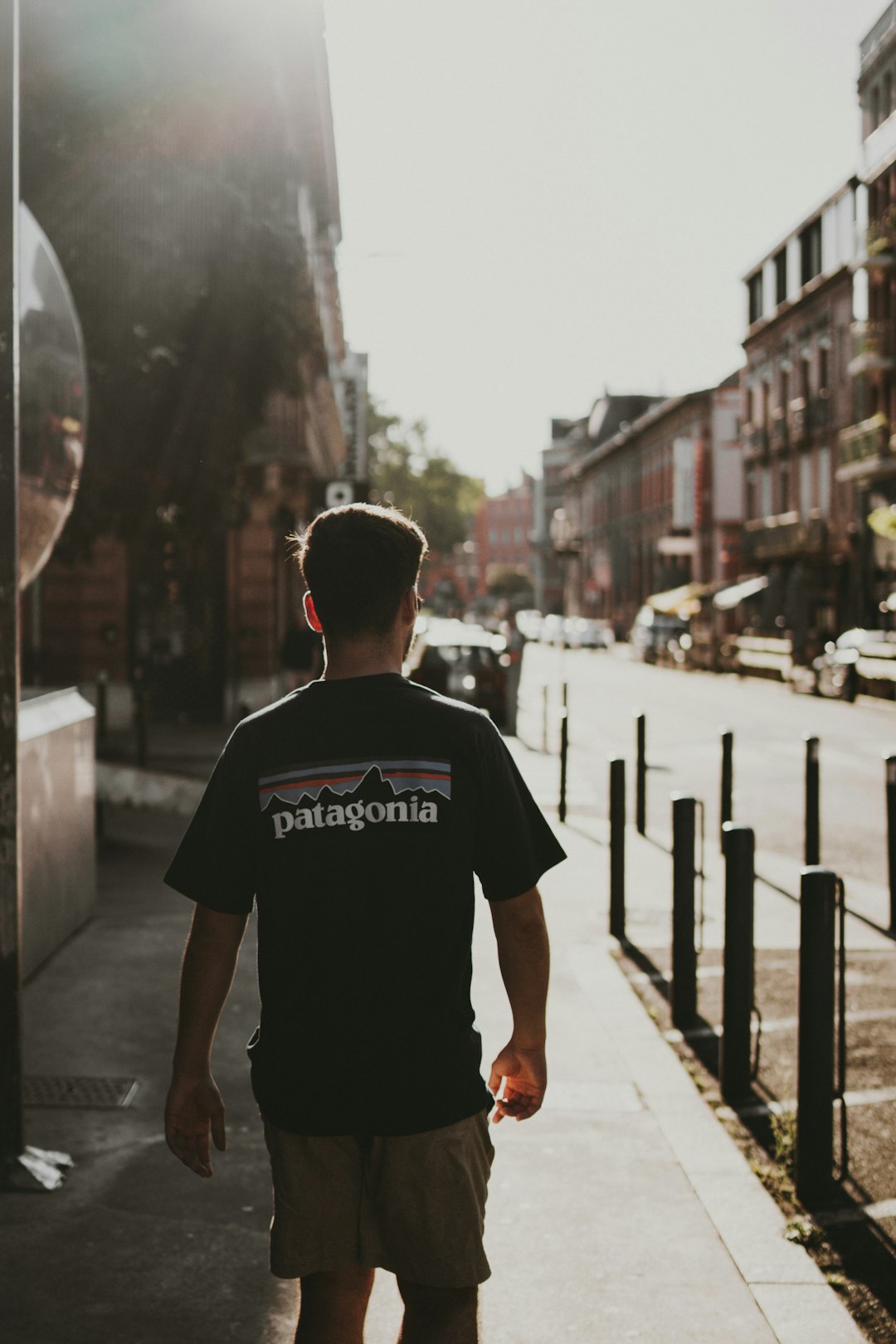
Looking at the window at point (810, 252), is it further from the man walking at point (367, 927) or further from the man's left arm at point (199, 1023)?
the man's left arm at point (199, 1023)

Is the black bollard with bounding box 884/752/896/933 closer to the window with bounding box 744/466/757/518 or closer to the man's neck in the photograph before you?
the man's neck

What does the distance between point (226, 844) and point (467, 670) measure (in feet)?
66.2

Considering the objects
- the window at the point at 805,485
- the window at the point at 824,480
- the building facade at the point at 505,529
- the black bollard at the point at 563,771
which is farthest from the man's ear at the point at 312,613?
the building facade at the point at 505,529

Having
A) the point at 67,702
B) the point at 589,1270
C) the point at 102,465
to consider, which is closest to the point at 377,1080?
the point at 589,1270

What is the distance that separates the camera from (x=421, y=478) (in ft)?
311

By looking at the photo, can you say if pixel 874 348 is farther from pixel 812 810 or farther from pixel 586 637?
pixel 812 810

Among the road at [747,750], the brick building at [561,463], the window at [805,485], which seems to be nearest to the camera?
the road at [747,750]

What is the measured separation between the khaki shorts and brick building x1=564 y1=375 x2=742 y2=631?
5155cm

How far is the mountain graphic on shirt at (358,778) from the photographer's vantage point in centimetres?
239

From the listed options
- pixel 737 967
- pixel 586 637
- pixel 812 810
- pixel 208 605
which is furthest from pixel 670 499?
pixel 737 967

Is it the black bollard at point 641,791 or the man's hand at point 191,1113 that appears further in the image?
the black bollard at point 641,791

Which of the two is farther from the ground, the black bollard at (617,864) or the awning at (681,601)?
the awning at (681,601)

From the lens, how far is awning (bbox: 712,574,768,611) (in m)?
48.2

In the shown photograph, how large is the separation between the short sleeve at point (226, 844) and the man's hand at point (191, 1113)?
304 millimetres
